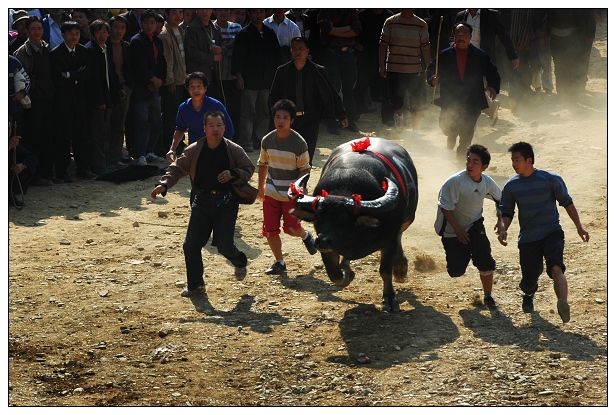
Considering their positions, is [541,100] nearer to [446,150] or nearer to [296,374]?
[446,150]

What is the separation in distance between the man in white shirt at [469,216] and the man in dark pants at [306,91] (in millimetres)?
2852

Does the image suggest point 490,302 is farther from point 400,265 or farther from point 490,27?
point 490,27

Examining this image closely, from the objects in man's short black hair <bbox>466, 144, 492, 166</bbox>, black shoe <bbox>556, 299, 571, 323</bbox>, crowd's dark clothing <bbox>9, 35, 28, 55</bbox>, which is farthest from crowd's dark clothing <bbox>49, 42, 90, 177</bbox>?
black shoe <bbox>556, 299, 571, 323</bbox>

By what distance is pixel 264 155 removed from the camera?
390 inches

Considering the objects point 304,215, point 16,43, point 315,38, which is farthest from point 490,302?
point 315,38

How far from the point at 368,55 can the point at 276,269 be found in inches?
275

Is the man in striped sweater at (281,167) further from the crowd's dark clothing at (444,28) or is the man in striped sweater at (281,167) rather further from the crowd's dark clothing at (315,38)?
the crowd's dark clothing at (444,28)

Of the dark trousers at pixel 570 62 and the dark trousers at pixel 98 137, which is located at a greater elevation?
the dark trousers at pixel 570 62

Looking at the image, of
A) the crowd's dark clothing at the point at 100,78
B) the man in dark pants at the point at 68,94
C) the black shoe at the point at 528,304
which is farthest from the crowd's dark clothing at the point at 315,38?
the black shoe at the point at 528,304

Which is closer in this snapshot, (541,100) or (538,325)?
(538,325)

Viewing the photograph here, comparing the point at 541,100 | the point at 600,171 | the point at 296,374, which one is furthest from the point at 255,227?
the point at 541,100

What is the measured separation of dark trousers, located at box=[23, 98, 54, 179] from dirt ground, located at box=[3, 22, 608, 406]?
20.3 inches

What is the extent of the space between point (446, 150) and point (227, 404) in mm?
8507

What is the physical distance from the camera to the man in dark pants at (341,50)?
1524 cm
